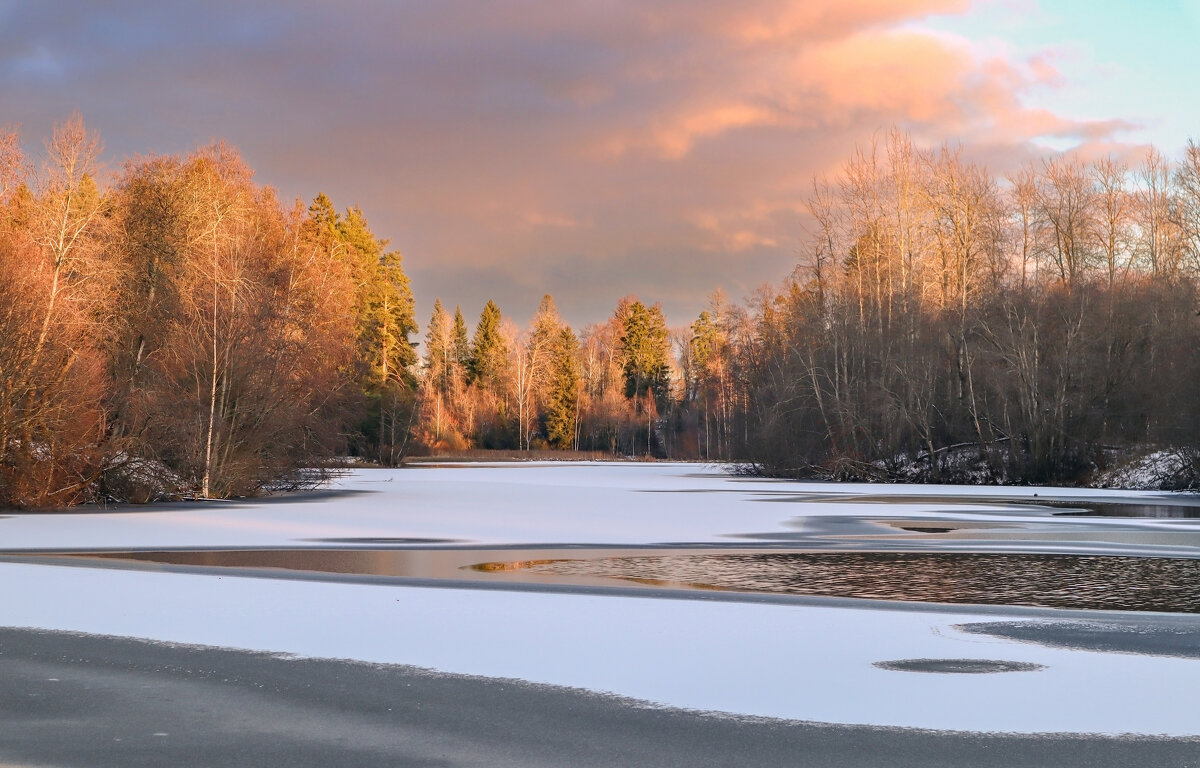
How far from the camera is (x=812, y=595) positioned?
37.7 feet

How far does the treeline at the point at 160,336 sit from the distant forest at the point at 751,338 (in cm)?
8

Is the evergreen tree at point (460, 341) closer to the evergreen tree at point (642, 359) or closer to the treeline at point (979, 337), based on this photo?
the evergreen tree at point (642, 359)

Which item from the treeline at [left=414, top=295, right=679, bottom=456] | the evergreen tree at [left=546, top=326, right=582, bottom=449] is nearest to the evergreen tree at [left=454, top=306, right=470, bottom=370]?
the treeline at [left=414, top=295, right=679, bottom=456]

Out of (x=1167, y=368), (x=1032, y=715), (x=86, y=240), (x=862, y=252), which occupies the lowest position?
(x=1032, y=715)

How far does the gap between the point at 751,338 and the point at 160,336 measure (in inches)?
1219

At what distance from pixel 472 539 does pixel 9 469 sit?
13129 millimetres

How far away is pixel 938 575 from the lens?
44.4 feet

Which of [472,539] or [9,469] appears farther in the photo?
[9,469]

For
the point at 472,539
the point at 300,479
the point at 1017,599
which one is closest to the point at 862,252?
the point at 300,479

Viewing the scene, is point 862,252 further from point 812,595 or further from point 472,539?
point 812,595

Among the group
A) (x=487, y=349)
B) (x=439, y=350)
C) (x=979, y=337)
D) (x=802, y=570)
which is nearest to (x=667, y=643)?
(x=802, y=570)

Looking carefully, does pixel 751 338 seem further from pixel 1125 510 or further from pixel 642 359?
pixel 642 359

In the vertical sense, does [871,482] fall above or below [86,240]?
below

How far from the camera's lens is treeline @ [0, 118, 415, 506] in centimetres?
2522
